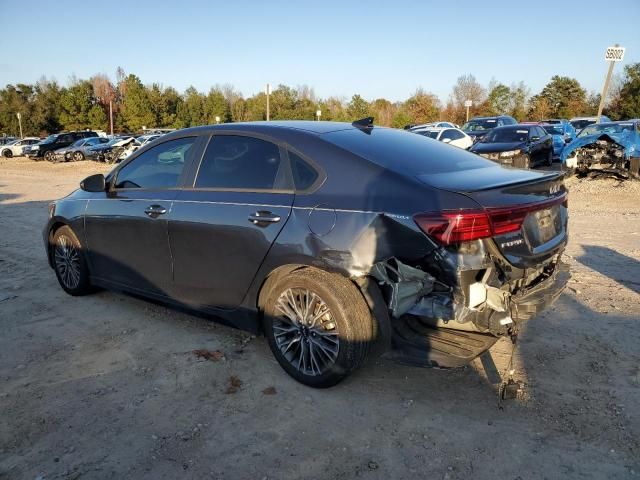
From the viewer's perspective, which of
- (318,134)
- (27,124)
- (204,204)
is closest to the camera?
(318,134)

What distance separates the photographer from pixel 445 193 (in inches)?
113

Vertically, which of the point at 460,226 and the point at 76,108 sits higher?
the point at 460,226

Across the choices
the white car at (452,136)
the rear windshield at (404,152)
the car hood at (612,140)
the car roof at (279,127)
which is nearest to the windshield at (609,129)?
the car hood at (612,140)

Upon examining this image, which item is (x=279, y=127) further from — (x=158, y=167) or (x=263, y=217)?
(x=158, y=167)

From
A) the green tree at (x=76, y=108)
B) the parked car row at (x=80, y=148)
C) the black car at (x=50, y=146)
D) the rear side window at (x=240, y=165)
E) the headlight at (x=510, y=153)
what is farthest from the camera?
the green tree at (x=76, y=108)

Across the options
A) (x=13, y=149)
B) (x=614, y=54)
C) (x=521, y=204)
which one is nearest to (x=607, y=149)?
(x=614, y=54)

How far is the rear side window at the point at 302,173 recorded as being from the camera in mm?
3330

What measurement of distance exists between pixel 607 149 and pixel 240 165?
511 inches

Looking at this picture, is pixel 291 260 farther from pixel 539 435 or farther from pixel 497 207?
pixel 539 435

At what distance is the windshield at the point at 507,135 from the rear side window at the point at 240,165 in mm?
12985

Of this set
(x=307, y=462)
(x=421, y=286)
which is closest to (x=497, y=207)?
(x=421, y=286)

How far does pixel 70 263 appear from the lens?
5145 millimetres

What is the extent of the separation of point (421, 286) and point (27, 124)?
75.7 metres

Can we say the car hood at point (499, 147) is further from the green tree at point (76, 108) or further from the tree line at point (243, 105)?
the green tree at point (76, 108)
